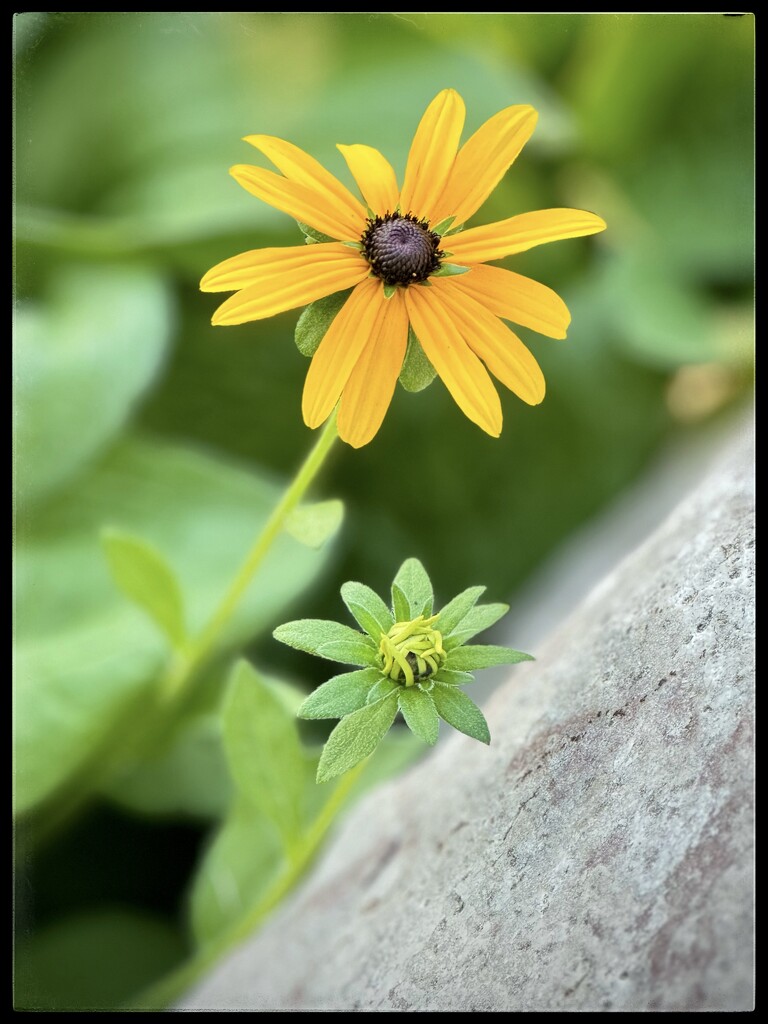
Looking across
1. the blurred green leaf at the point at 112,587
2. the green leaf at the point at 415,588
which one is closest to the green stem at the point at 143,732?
the blurred green leaf at the point at 112,587

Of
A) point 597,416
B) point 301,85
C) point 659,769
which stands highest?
point 301,85

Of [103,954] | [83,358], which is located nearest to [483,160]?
[83,358]

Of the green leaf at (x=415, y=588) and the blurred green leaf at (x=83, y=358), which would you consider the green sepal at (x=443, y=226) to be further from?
the blurred green leaf at (x=83, y=358)

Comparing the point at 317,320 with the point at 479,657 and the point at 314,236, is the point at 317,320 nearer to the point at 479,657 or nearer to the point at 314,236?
the point at 314,236

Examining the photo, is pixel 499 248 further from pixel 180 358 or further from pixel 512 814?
pixel 180 358

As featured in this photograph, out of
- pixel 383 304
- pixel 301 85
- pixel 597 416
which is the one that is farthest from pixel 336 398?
pixel 597 416

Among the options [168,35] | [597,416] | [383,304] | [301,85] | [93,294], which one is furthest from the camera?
[597,416]
